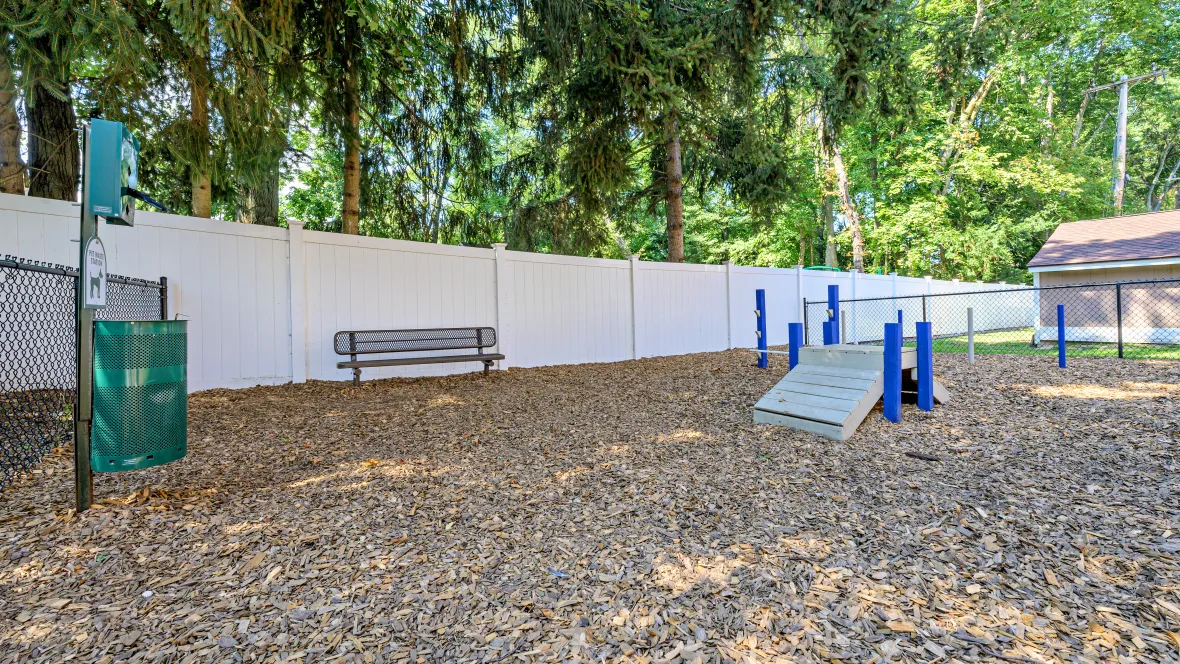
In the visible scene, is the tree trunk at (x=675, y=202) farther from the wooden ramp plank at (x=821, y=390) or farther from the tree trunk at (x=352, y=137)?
the wooden ramp plank at (x=821, y=390)

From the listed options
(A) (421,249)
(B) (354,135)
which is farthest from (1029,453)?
(B) (354,135)

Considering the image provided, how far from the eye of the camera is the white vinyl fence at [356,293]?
518 centimetres

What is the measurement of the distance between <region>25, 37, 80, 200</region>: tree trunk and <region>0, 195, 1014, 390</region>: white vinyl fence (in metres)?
1.80

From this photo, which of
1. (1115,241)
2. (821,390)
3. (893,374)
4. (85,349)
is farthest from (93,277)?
(1115,241)

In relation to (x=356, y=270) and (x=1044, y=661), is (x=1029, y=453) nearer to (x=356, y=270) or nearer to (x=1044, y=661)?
(x=1044, y=661)

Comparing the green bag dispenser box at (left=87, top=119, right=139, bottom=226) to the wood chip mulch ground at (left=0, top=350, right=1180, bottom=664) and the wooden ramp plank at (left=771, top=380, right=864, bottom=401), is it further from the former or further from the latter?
the wooden ramp plank at (left=771, top=380, right=864, bottom=401)

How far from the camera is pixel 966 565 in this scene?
7.09ft

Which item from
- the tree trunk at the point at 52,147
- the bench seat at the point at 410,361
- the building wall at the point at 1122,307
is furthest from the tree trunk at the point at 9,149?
the building wall at the point at 1122,307

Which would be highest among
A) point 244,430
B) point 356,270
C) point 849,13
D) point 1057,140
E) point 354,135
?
point 1057,140

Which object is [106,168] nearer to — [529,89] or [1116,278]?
[529,89]

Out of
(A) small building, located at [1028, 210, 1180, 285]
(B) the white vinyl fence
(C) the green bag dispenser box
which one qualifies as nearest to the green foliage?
(B) the white vinyl fence

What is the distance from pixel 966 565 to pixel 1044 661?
23.9 inches

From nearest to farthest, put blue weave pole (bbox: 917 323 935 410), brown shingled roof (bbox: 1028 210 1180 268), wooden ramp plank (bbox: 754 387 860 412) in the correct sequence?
wooden ramp plank (bbox: 754 387 860 412)
blue weave pole (bbox: 917 323 935 410)
brown shingled roof (bbox: 1028 210 1180 268)

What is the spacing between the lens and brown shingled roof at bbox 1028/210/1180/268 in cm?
1145
